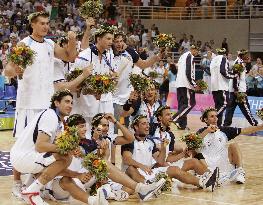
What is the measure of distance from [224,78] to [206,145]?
249 inches

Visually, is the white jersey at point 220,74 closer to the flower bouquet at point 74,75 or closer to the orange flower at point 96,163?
the flower bouquet at point 74,75

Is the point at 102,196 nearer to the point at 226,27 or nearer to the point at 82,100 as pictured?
the point at 82,100

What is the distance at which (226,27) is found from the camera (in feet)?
91.5

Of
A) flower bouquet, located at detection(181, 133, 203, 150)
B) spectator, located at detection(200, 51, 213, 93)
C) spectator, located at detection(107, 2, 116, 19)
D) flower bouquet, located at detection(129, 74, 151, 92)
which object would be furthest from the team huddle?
spectator, located at detection(107, 2, 116, 19)

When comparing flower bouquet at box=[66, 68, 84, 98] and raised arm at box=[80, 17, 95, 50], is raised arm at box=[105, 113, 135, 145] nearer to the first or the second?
flower bouquet at box=[66, 68, 84, 98]

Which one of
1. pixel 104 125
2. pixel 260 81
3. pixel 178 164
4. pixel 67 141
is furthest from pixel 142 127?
pixel 260 81

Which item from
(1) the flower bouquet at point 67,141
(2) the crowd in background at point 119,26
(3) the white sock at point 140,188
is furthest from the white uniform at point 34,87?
(2) the crowd in background at point 119,26

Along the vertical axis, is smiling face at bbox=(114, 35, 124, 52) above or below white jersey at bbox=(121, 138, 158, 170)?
above

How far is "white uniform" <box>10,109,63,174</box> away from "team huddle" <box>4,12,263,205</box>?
0.04 feet

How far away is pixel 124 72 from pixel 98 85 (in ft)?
6.50

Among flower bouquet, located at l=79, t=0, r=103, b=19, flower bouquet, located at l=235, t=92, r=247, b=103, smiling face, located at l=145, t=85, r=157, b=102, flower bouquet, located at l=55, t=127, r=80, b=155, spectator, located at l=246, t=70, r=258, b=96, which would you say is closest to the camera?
Answer: flower bouquet, located at l=55, t=127, r=80, b=155

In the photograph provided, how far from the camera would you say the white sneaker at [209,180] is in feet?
27.6

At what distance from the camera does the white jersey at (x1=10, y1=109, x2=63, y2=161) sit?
716 centimetres

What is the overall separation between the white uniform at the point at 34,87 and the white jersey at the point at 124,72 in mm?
1816
